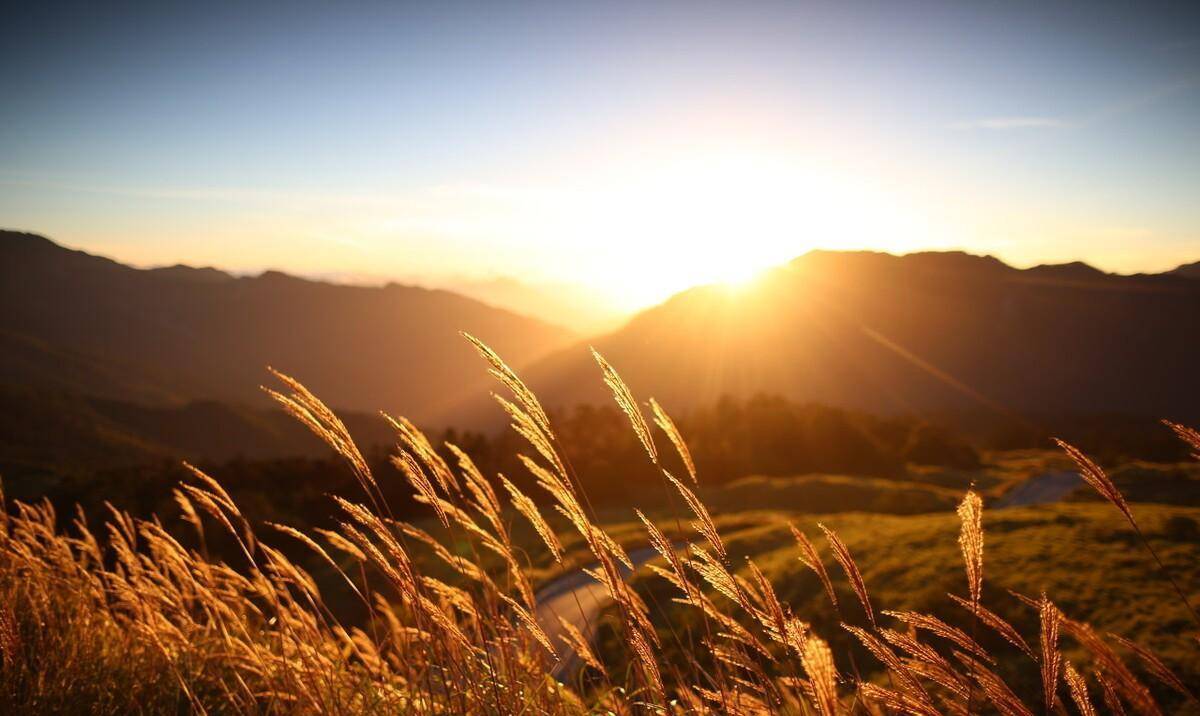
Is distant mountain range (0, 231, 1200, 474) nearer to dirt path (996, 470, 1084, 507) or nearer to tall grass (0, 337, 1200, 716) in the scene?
dirt path (996, 470, 1084, 507)

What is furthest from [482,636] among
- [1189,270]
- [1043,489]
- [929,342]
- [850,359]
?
[1189,270]

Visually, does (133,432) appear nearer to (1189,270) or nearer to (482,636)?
(482,636)

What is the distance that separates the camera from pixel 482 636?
2100 mm

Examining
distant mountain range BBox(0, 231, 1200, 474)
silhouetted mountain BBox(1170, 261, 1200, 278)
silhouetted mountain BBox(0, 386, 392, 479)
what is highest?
silhouetted mountain BBox(1170, 261, 1200, 278)

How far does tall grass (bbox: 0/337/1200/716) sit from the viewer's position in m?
1.51

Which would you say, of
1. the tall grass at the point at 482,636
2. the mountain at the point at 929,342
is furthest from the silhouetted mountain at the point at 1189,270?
the tall grass at the point at 482,636

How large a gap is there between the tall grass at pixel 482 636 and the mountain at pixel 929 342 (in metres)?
124

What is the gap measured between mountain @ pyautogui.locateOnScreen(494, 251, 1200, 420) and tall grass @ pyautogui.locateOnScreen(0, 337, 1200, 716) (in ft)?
407

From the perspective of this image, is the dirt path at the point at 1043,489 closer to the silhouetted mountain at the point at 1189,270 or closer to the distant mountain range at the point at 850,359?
the distant mountain range at the point at 850,359

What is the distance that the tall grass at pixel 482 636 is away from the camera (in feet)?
4.96

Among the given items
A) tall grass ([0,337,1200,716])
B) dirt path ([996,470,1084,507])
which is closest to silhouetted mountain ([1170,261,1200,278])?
dirt path ([996,470,1084,507])

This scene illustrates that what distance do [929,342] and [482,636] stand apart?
6942 inches

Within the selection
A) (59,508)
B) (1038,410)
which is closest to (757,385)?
(1038,410)

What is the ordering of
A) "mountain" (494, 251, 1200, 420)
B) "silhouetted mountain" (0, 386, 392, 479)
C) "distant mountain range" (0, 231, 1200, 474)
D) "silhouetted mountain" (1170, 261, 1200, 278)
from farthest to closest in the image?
"silhouetted mountain" (1170, 261, 1200, 278), "mountain" (494, 251, 1200, 420), "distant mountain range" (0, 231, 1200, 474), "silhouetted mountain" (0, 386, 392, 479)
